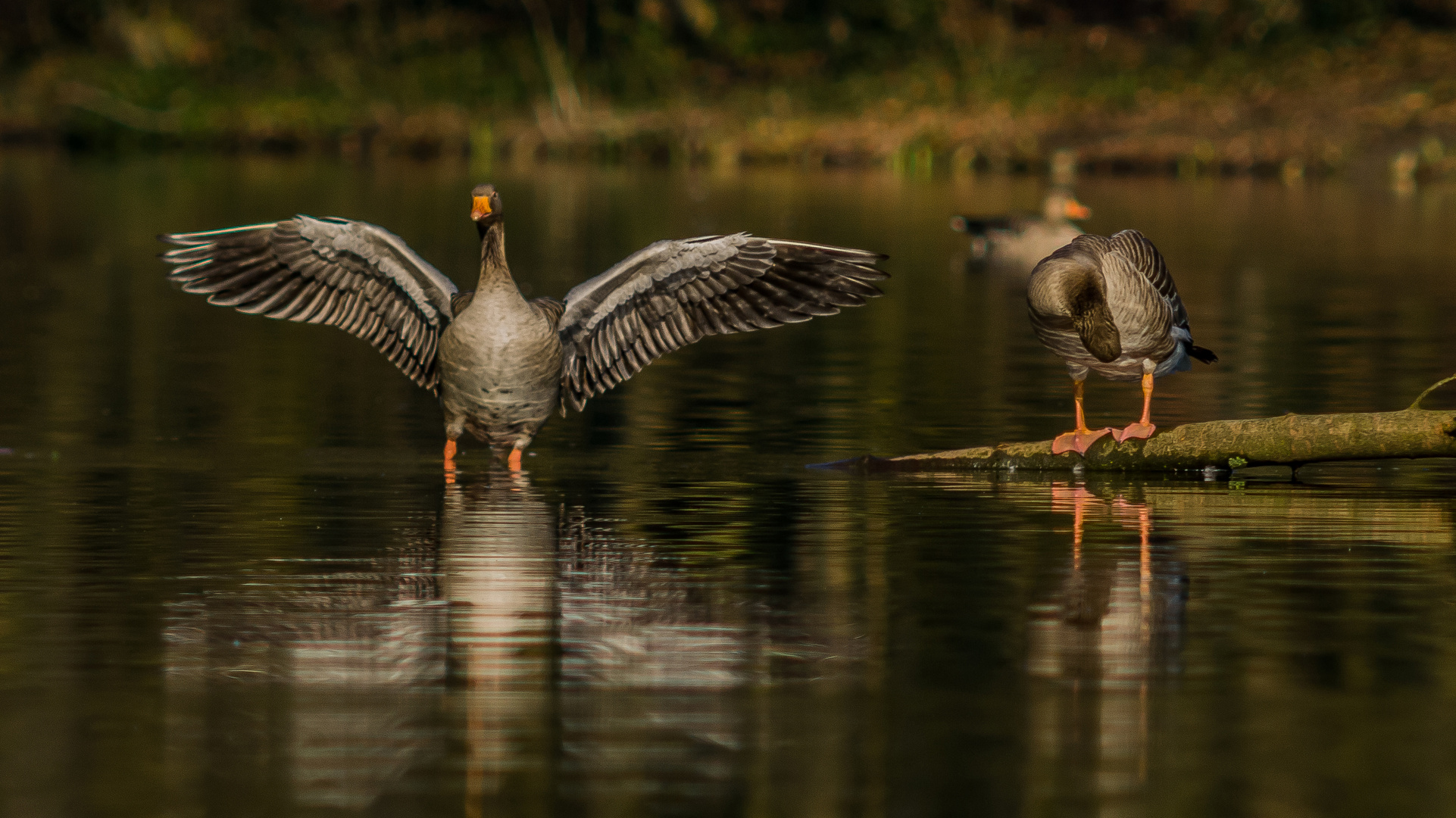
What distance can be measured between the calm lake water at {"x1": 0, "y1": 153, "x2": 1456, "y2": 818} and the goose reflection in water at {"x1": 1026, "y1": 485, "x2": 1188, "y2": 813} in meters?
0.03

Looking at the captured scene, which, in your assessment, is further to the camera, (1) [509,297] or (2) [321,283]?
(2) [321,283]

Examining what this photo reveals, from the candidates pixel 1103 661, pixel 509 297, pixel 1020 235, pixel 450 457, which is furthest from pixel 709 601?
pixel 1020 235

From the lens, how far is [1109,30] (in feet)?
279

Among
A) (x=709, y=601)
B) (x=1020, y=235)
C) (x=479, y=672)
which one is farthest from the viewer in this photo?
(x=1020, y=235)

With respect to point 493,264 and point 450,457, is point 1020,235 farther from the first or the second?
point 493,264

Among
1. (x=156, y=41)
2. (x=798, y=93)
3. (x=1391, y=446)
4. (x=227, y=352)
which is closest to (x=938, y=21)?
(x=798, y=93)

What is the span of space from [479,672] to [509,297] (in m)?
5.47

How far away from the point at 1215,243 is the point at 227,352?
20816mm

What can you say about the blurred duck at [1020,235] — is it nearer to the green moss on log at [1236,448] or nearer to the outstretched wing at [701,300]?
the outstretched wing at [701,300]

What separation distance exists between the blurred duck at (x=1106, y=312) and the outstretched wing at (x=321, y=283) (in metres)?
3.91

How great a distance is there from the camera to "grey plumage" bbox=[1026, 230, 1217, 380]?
1438 cm

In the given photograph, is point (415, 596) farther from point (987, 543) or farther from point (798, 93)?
point (798, 93)

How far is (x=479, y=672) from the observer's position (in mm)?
9547

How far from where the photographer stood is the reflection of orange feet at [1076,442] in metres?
14.9
